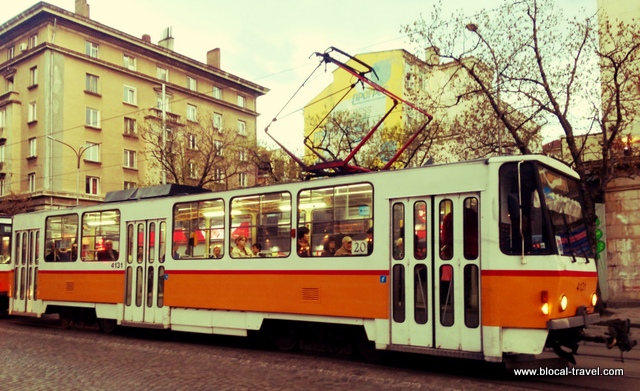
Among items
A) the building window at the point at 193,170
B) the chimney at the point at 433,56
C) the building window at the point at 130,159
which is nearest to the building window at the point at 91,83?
the building window at the point at 130,159

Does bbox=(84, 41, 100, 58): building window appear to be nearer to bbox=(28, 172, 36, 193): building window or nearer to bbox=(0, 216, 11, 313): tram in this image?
bbox=(28, 172, 36, 193): building window

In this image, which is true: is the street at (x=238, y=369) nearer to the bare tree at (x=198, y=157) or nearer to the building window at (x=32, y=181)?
the bare tree at (x=198, y=157)

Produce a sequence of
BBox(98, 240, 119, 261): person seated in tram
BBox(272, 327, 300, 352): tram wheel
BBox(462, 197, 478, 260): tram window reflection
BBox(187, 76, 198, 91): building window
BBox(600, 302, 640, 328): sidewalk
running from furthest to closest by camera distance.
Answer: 1. BBox(187, 76, 198, 91): building window
2. BBox(600, 302, 640, 328): sidewalk
3. BBox(98, 240, 119, 261): person seated in tram
4. BBox(272, 327, 300, 352): tram wheel
5. BBox(462, 197, 478, 260): tram window reflection

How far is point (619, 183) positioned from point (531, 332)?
15.5m

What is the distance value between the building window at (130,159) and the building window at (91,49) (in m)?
6.63

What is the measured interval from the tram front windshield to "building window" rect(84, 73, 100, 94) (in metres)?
37.7

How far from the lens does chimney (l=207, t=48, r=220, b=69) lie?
53.3 meters

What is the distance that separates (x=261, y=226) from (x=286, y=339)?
6.66 feet

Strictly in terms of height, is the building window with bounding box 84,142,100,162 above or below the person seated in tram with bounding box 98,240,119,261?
above

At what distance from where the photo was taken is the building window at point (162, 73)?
47094 mm

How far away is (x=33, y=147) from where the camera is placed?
134 feet

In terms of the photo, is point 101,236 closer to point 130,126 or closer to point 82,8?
point 130,126

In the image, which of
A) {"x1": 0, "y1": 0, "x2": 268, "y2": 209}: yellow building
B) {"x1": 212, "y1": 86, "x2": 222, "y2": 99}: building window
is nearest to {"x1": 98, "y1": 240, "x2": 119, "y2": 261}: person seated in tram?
{"x1": 0, "y1": 0, "x2": 268, "y2": 209}: yellow building

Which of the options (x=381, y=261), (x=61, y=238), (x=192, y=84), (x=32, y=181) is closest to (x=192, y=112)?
(x=192, y=84)
